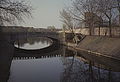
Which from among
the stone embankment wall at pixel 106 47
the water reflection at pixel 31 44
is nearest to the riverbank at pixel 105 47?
the stone embankment wall at pixel 106 47

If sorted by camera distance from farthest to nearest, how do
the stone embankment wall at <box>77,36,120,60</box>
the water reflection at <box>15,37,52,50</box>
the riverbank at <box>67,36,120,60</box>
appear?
the water reflection at <box>15,37,52,50</box> < the stone embankment wall at <box>77,36,120,60</box> < the riverbank at <box>67,36,120,60</box>

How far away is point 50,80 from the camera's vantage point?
23.3 metres

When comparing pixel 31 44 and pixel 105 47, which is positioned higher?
pixel 105 47

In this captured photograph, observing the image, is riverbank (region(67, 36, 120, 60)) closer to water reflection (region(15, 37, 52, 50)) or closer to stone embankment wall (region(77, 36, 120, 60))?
stone embankment wall (region(77, 36, 120, 60))

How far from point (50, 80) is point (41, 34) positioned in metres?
47.7

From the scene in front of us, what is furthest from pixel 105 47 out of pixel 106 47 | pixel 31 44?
pixel 31 44

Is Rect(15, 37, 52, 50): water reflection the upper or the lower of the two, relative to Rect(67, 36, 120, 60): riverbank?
lower

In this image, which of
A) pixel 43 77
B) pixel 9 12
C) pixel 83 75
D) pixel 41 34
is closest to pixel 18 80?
pixel 43 77

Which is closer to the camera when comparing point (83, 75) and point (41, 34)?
point (83, 75)

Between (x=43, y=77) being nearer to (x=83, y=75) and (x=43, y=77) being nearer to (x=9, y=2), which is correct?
(x=83, y=75)

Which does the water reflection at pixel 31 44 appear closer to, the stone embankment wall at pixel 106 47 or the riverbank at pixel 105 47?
the riverbank at pixel 105 47

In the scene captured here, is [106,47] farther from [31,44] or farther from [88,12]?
[31,44]

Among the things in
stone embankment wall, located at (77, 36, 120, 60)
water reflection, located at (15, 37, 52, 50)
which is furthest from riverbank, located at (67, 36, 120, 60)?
water reflection, located at (15, 37, 52, 50)

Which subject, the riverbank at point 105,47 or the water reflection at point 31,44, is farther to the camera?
the water reflection at point 31,44
